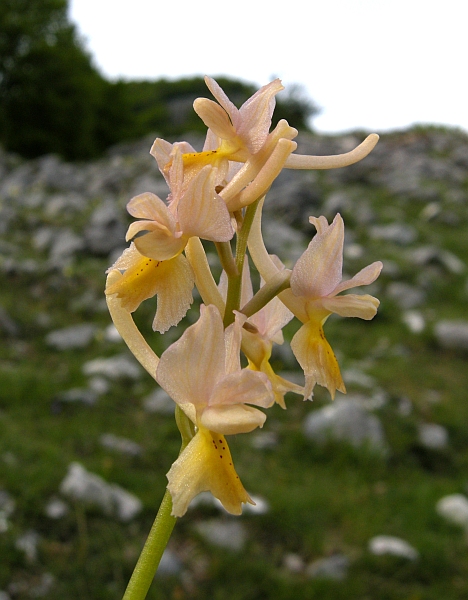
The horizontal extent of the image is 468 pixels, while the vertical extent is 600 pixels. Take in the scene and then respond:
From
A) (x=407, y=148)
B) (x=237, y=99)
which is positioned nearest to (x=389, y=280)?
(x=407, y=148)

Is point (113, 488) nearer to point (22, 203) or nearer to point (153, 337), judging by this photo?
point (153, 337)

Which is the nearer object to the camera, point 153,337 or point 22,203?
point 153,337

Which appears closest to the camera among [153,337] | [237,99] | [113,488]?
[113,488]

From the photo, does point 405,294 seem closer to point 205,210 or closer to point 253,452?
point 253,452

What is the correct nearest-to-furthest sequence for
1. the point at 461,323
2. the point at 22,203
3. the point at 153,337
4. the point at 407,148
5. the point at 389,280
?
the point at 153,337, the point at 461,323, the point at 389,280, the point at 22,203, the point at 407,148

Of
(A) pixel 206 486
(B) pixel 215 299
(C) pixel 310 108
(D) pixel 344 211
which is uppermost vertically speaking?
(B) pixel 215 299

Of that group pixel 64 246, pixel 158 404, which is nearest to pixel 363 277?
pixel 158 404

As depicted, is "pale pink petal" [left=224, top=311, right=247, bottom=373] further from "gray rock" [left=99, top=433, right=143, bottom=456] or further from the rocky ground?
"gray rock" [left=99, top=433, right=143, bottom=456]

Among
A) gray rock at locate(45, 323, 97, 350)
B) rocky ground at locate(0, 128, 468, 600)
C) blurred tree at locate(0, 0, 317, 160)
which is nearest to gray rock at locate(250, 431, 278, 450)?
rocky ground at locate(0, 128, 468, 600)

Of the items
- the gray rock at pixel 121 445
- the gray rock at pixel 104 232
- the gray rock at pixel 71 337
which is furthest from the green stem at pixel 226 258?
the gray rock at pixel 104 232
